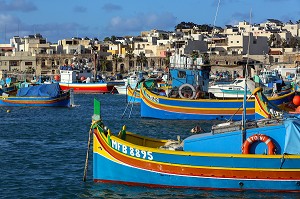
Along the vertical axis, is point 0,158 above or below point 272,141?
below

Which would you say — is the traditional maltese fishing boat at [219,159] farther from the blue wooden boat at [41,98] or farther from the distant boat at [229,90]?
the blue wooden boat at [41,98]

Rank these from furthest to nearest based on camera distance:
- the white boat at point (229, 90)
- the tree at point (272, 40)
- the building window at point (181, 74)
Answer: the tree at point (272, 40)
the white boat at point (229, 90)
the building window at point (181, 74)

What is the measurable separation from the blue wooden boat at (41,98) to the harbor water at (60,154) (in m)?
3.35

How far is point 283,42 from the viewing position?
154000mm

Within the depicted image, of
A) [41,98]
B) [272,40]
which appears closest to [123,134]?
Answer: [41,98]

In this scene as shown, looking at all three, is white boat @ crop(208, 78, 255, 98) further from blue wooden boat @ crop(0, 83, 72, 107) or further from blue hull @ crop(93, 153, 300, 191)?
blue hull @ crop(93, 153, 300, 191)

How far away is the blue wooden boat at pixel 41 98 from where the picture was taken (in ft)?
202

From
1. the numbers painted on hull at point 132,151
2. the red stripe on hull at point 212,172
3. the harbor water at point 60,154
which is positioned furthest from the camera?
the harbor water at point 60,154

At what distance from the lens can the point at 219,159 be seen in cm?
2041

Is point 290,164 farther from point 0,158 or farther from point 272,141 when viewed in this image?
point 0,158

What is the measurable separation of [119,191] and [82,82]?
7539cm

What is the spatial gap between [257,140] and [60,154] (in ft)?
39.9

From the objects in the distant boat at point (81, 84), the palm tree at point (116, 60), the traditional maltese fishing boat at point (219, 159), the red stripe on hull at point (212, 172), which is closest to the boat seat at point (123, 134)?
the traditional maltese fishing boat at point (219, 159)

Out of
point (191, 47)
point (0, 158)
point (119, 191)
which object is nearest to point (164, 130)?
point (0, 158)
